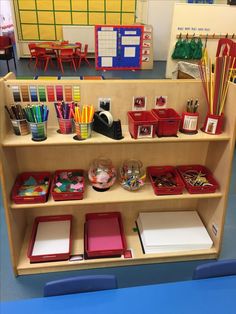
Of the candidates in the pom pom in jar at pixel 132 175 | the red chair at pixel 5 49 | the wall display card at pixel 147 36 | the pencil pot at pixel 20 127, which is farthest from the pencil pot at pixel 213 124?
the wall display card at pixel 147 36

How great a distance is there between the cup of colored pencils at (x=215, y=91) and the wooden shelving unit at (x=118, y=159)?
0.04 meters

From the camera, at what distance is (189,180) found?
1.84 meters

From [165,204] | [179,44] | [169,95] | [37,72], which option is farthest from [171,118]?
[37,72]

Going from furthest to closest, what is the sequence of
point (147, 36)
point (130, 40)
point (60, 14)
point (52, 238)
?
point (60, 14)
point (147, 36)
point (130, 40)
point (52, 238)

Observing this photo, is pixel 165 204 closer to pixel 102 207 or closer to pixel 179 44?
pixel 102 207

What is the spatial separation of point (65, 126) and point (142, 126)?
17.2 inches

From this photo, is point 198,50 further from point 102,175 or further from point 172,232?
point 102,175

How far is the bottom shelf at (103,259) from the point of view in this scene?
1.79 metres

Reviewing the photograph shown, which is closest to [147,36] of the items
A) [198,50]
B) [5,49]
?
[198,50]

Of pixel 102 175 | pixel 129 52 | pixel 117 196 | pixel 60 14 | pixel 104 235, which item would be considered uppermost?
pixel 60 14

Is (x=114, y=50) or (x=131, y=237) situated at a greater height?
(x=114, y=50)

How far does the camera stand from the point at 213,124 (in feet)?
5.28

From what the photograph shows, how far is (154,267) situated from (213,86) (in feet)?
4.09

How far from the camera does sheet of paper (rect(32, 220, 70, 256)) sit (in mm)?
1826
